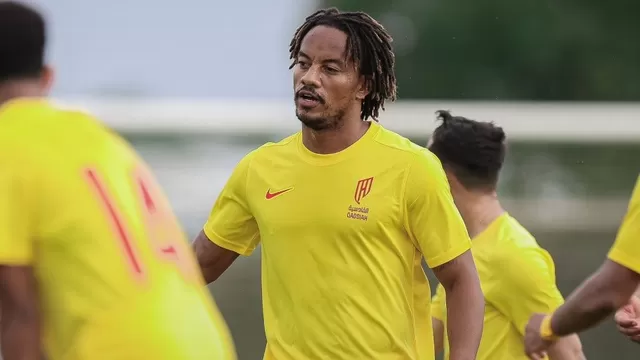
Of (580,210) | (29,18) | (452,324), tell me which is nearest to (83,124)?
(29,18)

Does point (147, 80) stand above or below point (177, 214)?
below

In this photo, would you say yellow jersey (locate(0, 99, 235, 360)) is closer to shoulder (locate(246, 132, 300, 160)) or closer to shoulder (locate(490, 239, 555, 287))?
shoulder (locate(246, 132, 300, 160))

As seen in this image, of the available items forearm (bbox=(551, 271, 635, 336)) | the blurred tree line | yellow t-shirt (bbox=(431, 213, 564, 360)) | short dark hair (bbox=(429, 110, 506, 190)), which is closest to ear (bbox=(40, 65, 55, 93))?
forearm (bbox=(551, 271, 635, 336))

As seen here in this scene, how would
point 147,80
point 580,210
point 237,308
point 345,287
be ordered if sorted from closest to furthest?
1. point 345,287
2. point 237,308
3. point 580,210
4. point 147,80

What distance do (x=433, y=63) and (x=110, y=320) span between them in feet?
86.8

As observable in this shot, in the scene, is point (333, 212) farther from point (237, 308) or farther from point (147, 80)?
point (147, 80)

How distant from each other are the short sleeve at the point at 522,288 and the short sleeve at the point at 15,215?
2727mm

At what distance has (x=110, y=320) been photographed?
13.6ft

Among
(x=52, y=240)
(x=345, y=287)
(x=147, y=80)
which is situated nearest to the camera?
(x=52, y=240)

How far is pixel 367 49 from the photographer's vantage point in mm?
5816

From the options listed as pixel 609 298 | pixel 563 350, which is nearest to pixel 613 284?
pixel 609 298

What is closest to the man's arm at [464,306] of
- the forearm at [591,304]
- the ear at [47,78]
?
the forearm at [591,304]

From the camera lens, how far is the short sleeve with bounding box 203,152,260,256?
19.6ft

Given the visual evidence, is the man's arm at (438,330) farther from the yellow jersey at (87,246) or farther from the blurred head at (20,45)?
the blurred head at (20,45)
